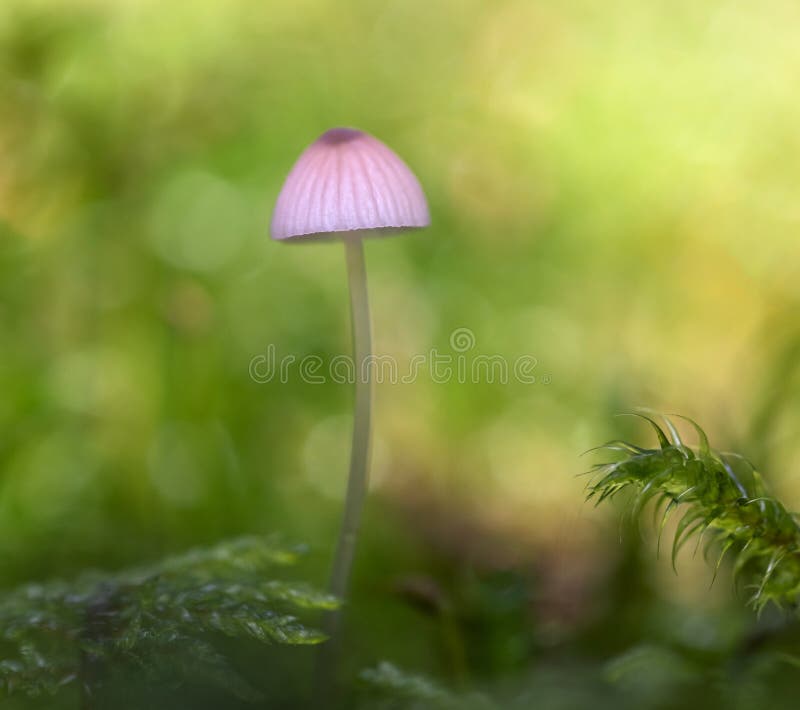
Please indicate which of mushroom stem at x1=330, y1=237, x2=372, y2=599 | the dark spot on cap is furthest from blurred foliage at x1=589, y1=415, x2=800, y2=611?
the dark spot on cap

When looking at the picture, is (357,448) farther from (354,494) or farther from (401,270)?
(401,270)

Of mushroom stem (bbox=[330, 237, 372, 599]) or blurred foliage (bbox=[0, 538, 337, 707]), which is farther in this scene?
mushroom stem (bbox=[330, 237, 372, 599])

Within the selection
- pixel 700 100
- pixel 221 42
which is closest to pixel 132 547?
pixel 221 42

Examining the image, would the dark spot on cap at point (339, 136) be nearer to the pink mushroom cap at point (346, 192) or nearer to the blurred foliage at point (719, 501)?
the pink mushroom cap at point (346, 192)

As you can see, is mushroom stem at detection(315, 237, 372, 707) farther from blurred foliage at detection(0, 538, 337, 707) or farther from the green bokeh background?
the green bokeh background

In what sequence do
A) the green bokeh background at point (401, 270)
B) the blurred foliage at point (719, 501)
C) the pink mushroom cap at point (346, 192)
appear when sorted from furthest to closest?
the green bokeh background at point (401, 270) < the pink mushroom cap at point (346, 192) < the blurred foliage at point (719, 501)

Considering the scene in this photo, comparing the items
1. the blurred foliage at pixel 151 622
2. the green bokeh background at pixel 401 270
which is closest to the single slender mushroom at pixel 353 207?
the blurred foliage at pixel 151 622

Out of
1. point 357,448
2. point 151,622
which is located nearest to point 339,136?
point 357,448
